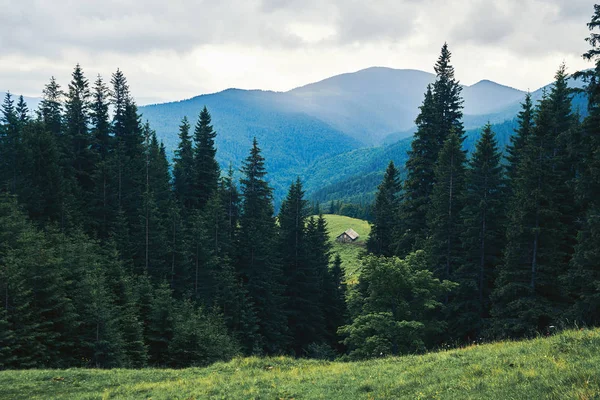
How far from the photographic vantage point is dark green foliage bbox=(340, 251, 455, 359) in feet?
77.9

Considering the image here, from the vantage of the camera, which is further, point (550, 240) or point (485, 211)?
point (485, 211)

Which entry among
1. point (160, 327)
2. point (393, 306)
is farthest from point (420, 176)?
point (160, 327)

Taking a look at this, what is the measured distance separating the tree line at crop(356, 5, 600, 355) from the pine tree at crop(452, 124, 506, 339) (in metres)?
0.08

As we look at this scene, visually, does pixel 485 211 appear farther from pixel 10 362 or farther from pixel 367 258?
pixel 10 362

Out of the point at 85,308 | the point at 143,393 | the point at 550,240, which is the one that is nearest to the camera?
the point at 143,393

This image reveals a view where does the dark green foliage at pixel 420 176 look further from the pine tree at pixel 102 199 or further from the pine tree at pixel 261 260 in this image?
the pine tree at pixel 102 199

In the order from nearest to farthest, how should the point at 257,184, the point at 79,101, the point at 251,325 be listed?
the point at 251,325 < the point at 257,184 < the point at 79,101

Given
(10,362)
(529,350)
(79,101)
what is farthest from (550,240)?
(79,101)

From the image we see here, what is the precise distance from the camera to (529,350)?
38.2ft

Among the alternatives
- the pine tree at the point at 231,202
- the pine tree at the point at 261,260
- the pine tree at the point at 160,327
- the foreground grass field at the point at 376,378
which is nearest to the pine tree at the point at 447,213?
the foreground grass field at the point at 376,378

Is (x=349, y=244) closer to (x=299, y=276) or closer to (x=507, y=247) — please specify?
(x=299, y=276)

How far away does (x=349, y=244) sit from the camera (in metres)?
120

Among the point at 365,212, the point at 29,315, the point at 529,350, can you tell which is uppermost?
the point at 529,350

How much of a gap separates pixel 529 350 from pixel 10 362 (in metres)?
22.3
